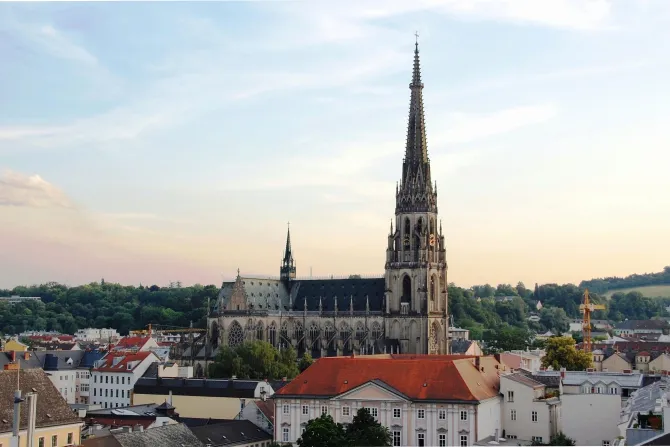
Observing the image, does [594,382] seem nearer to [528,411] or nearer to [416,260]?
[528,411]

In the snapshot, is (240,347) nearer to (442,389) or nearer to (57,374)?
(57,374)

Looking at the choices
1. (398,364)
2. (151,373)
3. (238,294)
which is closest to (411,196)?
(238,294)

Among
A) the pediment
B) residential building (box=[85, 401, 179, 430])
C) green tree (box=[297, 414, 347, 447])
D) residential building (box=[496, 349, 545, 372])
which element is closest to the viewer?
green tree (box=[297, 414, 347, 447])

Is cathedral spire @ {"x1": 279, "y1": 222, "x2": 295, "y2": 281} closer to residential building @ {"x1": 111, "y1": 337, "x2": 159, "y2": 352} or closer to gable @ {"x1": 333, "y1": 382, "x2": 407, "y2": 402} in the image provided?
residential building @ {"x1": 111, "y1": 337, "x2": 159, "y2": 352}

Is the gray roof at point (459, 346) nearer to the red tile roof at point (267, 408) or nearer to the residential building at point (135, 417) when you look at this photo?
the red tile roof at point (267, 408)

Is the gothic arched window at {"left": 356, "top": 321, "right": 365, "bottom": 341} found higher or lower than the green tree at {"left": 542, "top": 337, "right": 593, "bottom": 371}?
higher

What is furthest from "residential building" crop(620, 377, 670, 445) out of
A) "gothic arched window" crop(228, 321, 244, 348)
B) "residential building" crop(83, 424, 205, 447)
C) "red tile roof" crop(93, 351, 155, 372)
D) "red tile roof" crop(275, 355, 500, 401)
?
"gothic arched window" crop(228, 321, 244, 348)

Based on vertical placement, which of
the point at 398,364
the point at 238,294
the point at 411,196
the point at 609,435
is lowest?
the point at 609,435
